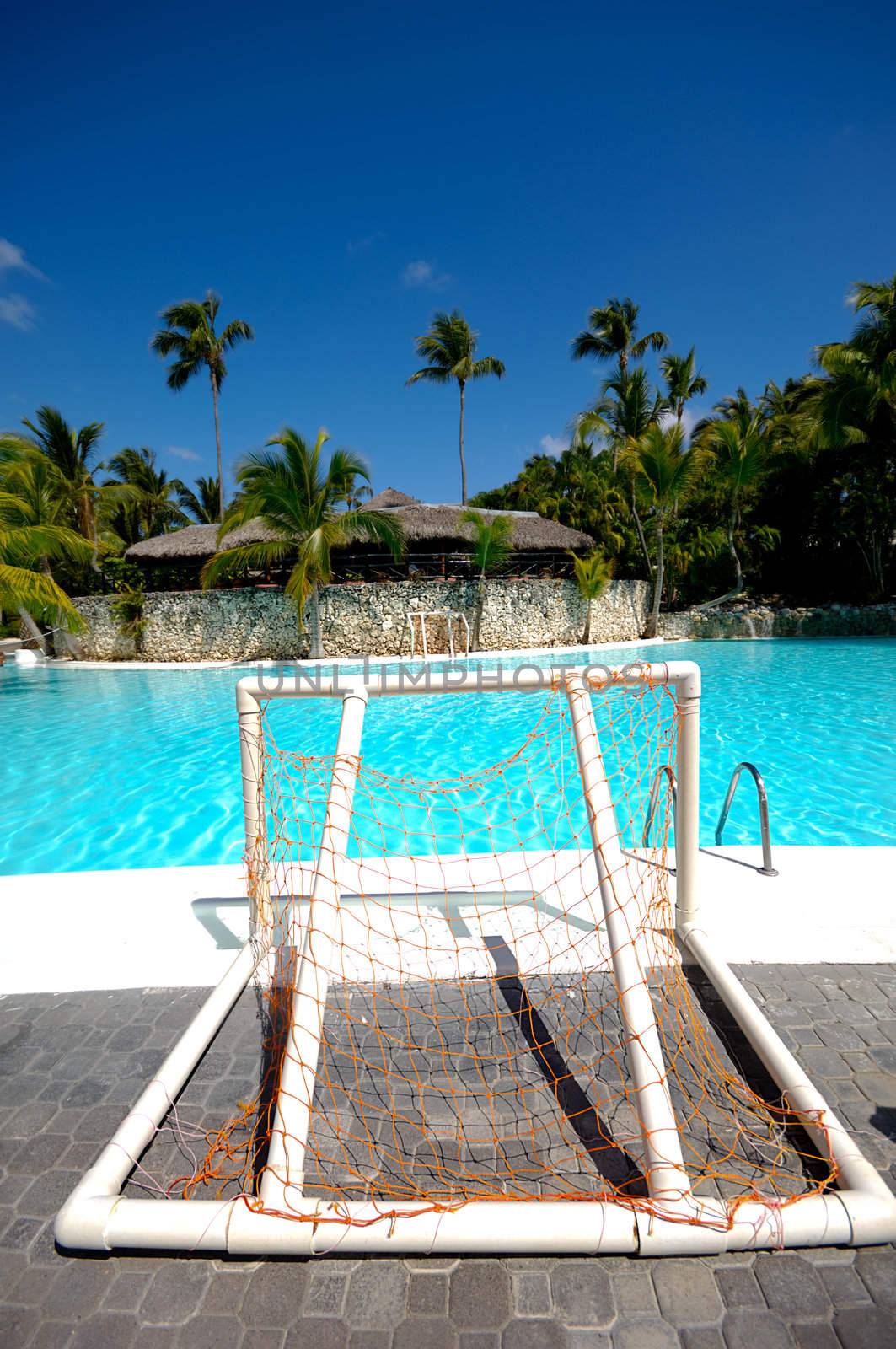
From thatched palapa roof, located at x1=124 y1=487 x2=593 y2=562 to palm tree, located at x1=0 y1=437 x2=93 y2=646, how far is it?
281 centimetres

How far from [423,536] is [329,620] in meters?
3.98

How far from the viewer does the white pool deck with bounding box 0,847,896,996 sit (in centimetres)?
272

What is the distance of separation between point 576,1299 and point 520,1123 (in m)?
0.49

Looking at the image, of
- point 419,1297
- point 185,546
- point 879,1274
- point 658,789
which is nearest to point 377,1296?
point 419,1297

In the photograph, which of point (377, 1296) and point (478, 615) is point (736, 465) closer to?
point (478, 615)

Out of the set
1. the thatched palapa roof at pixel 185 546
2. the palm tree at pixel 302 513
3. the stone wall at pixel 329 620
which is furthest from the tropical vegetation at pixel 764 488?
the thatched palapa roof at pixel 185 546

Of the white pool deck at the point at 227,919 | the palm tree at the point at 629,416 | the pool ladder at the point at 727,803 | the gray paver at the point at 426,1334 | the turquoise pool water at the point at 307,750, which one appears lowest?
the turquoise pool water at the point at 307,750

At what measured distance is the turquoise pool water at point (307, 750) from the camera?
18.4ft

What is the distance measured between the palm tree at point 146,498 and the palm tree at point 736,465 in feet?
74.1

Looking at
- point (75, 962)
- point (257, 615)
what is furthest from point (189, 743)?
point (257, 615)

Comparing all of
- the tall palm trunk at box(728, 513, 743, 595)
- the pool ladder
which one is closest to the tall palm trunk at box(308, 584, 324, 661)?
the pool ladder

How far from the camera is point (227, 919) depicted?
10.3ft

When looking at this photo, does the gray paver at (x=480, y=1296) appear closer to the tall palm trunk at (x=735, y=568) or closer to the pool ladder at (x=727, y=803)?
the pool ladder at (x=727, y=803)

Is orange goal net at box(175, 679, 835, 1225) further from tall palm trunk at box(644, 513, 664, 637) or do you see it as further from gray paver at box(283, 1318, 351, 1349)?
tall palm trunk at box(644, 513, 664, 637)
